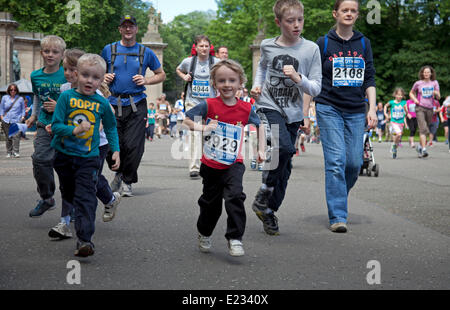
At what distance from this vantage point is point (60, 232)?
5793 millimetres

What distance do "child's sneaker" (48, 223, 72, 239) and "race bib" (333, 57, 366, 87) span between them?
287cm

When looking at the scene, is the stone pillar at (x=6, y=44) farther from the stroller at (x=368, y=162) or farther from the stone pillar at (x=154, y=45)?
the stroller at (x=368, y=162)

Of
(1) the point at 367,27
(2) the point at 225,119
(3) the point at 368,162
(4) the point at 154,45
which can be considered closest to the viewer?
(2) the point at 225,119

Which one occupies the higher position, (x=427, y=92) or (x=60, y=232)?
(x=427, y=92)

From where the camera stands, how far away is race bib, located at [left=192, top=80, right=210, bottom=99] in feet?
36.9

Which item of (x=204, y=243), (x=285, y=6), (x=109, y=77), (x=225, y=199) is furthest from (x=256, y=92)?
(x=109, y=77)

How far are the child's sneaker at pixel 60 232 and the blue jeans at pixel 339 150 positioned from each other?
2429 mm

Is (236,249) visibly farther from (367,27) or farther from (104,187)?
(367,27)

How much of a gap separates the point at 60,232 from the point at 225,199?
4.92 feet

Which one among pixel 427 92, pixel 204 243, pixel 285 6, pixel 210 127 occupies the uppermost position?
pixel 285 6

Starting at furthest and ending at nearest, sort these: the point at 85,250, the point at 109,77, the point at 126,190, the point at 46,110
Answer: the point at 126,190, the point at 109,77, the point at 46,110, the point at 85,250

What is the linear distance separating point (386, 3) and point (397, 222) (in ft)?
141

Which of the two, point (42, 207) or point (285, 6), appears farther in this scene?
point (42, 207)

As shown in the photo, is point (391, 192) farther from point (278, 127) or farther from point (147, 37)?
point (147, 37)
